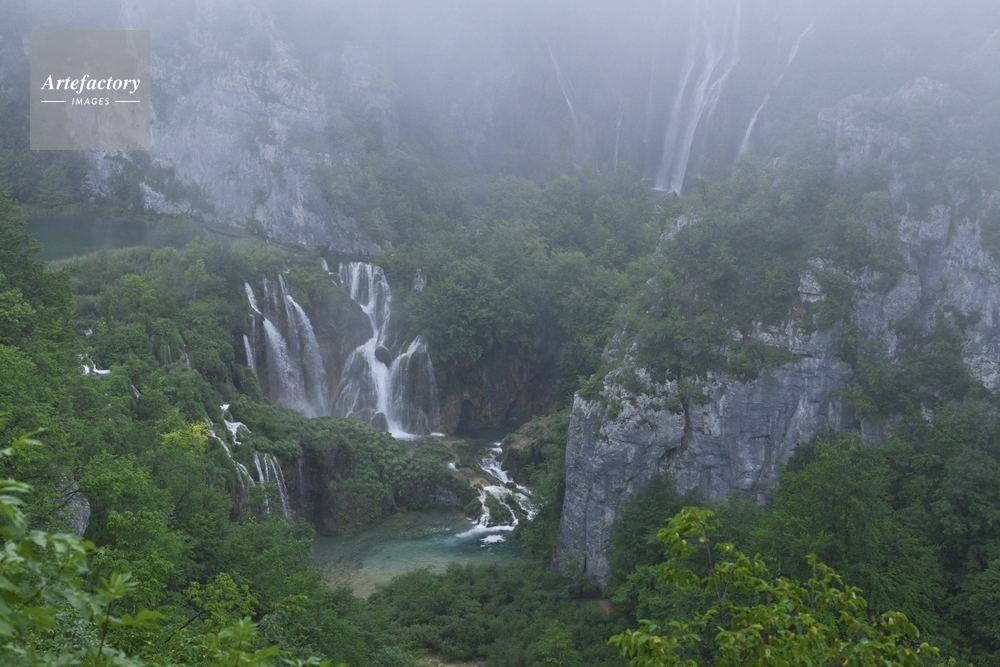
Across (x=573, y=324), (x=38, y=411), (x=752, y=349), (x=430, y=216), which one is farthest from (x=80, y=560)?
(x=430, y=216)

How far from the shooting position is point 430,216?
4953 cm

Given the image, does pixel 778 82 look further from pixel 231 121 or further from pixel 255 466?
pixel 231 121

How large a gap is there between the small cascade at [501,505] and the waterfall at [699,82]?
26.5 metres

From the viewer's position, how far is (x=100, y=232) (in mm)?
50906

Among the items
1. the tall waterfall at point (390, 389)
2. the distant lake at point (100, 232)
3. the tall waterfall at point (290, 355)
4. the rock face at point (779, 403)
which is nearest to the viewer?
the rock face at point (779, 403)

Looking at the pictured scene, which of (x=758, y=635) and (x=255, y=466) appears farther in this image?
(x=255, y=466)

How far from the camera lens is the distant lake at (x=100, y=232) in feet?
152

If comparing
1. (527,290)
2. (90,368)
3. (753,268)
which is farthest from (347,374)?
(753,268)

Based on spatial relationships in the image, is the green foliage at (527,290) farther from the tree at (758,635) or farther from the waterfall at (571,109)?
the tree at (758,635)

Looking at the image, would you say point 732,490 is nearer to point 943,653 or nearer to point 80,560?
point 943,653

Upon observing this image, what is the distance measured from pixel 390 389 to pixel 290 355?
4700 mm

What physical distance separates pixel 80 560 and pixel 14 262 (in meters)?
19.2

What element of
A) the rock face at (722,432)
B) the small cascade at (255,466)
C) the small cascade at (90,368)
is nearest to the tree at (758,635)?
the rock face at (722,432)

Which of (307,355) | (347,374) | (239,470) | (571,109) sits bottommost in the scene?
(239,470)
